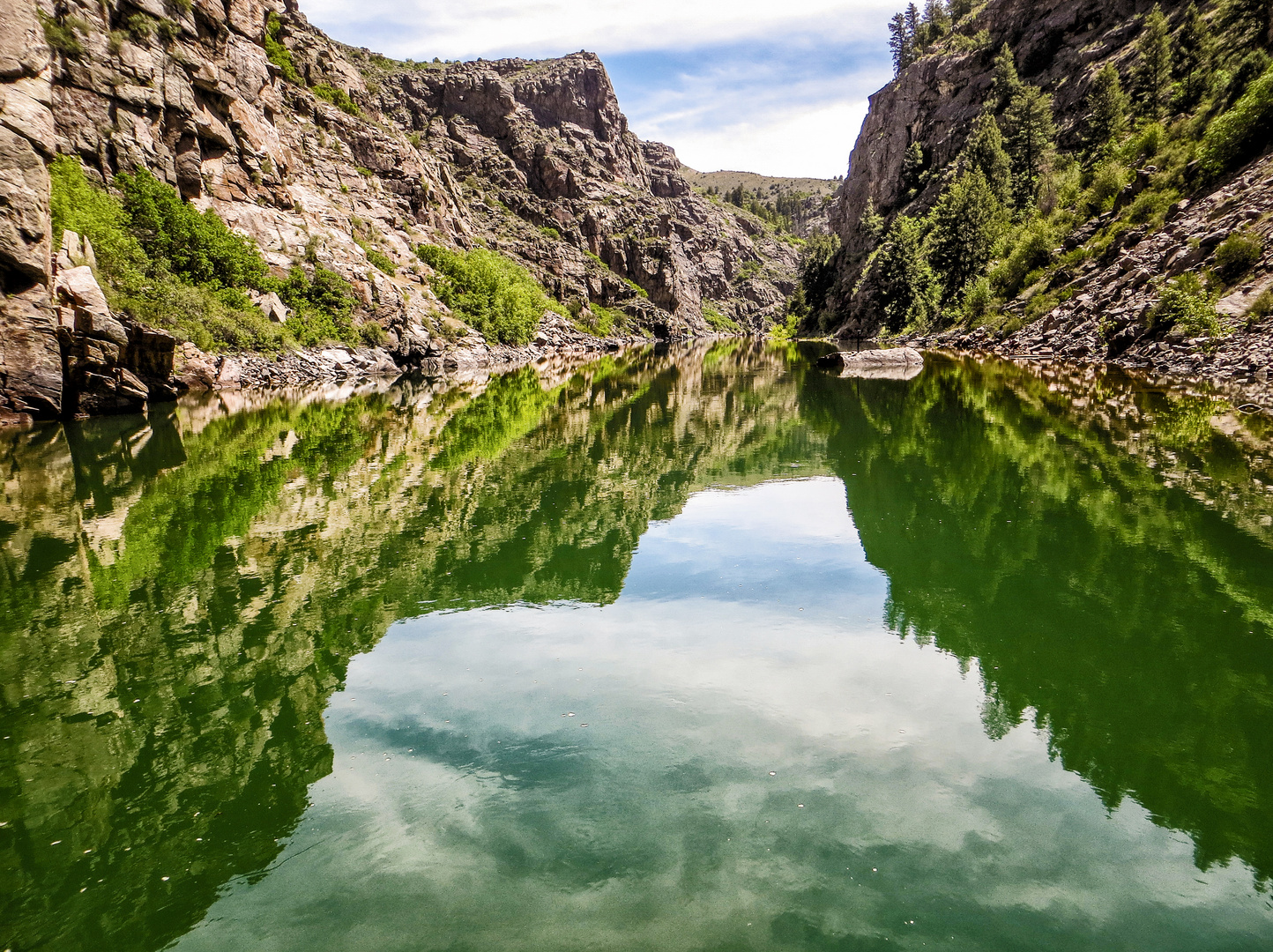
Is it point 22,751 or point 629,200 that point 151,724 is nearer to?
point 22,751

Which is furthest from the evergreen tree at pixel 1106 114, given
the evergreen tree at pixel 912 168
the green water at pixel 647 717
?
the green water at pixel 647 717

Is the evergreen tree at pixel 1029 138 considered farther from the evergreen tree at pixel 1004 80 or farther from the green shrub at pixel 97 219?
the green shrub at pixel 97 219

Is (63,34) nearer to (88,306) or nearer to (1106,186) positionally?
(88,306)

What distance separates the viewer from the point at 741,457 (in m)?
23.8

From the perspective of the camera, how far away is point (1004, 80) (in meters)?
98.7

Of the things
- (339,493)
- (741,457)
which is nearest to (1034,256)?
(741,457)

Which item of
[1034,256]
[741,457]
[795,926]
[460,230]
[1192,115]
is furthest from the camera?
[460,230]

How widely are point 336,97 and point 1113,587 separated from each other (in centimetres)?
12551

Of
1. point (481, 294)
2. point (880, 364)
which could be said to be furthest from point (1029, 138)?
point (481, 294)

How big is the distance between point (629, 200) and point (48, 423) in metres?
177

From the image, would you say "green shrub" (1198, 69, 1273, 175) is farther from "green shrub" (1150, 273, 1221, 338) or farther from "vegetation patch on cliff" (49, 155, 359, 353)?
"vegetation patch on cliff" (49, 155, 359, 353)

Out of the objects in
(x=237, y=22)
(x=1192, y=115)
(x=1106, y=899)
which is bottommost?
(x=1106, y=899)

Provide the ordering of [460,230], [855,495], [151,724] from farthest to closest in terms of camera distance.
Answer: [460,230] → [855,495] → [151,724]

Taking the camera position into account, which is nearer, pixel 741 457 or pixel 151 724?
pixel 151 724
